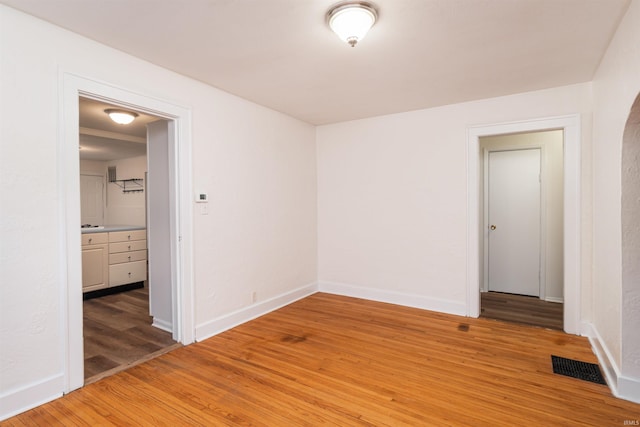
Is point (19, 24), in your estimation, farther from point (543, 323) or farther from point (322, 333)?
point (543, 323)

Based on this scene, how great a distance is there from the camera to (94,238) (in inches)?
186

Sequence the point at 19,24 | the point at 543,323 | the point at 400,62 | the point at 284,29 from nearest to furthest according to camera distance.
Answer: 1. the point at 19,24
2. the point at 284,29
3. the point at 400,62
4. the point at 543,323

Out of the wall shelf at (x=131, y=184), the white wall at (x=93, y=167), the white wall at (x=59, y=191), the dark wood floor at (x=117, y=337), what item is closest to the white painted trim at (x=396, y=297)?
the white wall at (x=59, y=191)

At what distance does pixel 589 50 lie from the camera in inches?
99.9

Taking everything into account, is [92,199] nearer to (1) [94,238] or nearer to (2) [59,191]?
(1) [94,238]

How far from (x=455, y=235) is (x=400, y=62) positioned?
2124 millimetres

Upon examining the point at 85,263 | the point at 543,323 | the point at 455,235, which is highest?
the point at 455,235

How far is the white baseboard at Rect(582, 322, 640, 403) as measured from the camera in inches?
84.1

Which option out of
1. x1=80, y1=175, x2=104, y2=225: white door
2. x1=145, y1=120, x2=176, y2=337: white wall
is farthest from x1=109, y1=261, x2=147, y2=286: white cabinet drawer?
x1=80, y1=175, x2=104, y2=225: white door

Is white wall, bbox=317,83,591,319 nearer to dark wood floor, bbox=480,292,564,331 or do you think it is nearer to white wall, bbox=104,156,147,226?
dark wood floor, bbox=480,292,564,331

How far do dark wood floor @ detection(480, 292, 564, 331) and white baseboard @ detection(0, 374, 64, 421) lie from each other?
159 inches

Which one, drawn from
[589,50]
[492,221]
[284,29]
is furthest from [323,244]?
[589,50]

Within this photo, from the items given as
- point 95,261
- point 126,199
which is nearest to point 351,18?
point 95,261

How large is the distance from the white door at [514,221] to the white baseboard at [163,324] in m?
4.40
